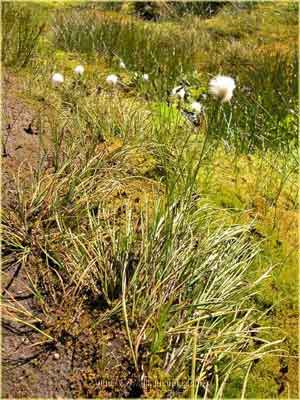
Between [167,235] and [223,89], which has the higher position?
[223,89]

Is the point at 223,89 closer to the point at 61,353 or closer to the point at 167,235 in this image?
the point at 167,235

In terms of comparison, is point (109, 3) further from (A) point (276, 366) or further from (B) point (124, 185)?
(A) point (276, 366)

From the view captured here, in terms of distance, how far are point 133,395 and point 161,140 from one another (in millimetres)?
1834

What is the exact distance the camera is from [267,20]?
11070mm

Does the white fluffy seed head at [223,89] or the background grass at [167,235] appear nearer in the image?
the white fluffy seed head at [223,89]

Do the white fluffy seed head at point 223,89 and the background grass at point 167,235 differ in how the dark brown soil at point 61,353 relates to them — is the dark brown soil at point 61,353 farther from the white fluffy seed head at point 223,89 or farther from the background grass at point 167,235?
the white fluffy seed head at point 223,89

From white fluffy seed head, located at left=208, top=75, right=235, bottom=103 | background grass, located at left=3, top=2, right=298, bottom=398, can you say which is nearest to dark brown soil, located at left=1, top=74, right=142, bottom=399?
background grass, located at left=3, top=2, right=298, bottom=398

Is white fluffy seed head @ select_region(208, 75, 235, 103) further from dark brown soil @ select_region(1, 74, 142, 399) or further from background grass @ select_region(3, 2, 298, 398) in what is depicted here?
dark brown soil @ select_region(1, 74, 142, 399)

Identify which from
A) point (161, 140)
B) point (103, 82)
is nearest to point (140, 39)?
point (103, 82)

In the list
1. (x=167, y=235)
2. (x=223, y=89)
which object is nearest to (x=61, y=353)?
(x=167, y=235)

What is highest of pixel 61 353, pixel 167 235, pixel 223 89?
pixel 223 89

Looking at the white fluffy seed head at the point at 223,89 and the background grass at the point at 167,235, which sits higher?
the white fluffy seed head at the point at 223,89

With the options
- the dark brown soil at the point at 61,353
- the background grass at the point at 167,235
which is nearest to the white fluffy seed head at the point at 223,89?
the background grass at the point at 167,235

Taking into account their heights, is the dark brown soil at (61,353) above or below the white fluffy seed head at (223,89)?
below
